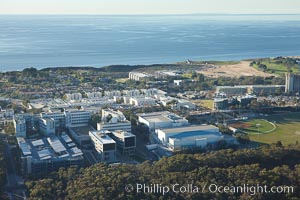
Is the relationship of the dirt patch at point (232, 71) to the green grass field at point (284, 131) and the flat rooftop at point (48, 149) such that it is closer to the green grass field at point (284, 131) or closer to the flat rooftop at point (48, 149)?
the green grass field at point (284, 131)

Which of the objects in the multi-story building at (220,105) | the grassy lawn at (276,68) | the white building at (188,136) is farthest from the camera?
the grassy lawn at (276,68)

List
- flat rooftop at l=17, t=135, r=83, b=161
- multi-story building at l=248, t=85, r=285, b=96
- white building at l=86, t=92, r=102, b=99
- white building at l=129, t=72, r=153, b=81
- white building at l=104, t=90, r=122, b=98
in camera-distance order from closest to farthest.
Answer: flat rooftop at l=17, t=135, r=83, b=161
white building at l=86, t=92, r=102, b=99
white building at l=104, t=90, r=122, b=98
multi-story building at l=248, t=85, r=285, b=96
white building at l=129, t=72, r=153, b=81

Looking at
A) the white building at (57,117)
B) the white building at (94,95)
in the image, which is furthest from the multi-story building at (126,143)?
the white building at (94,95)

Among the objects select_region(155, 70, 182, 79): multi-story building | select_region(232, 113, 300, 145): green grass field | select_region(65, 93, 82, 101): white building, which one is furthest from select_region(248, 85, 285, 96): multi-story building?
select_region(65, 93, 82, 101): white building

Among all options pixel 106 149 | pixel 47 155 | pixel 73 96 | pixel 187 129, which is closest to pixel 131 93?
pixel 73 96

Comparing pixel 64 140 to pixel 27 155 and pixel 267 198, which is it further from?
pixel 267 198

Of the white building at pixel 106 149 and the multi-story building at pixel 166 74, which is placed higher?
the multi-story building at pixel 166 74

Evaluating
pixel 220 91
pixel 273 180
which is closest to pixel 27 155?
pixel 273 180

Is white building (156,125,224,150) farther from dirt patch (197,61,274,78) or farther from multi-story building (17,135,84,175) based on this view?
dirt patch (197,61,274,78)
